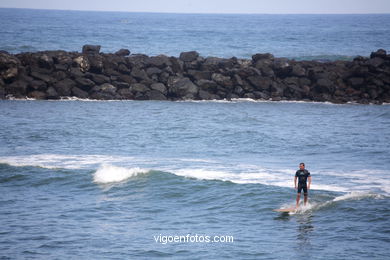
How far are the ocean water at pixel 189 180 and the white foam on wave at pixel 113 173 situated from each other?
0.04m

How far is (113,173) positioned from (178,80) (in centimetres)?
1850

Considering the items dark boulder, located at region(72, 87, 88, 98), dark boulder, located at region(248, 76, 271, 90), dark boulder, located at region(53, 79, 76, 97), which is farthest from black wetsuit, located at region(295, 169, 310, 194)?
dark boulder, located at region(53, 79, 76, 97)

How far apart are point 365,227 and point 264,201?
373 cm

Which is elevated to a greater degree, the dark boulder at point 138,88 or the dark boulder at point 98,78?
the dark boulder at point 98,78

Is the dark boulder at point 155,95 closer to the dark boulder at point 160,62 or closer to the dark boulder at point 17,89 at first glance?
the dark boulder at point 160,62

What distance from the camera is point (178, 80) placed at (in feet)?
132

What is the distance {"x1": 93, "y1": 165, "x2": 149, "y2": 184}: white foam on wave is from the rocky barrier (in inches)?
678

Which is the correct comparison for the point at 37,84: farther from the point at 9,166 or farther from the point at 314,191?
the point at 314,191

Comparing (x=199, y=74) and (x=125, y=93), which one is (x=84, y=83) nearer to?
(x=125, y=93)

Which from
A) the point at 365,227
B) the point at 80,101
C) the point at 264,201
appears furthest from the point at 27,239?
the point at 80,101

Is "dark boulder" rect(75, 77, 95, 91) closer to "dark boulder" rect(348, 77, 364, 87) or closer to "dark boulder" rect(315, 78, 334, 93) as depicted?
"dark boulder" rect(315, 78, 334, 93)

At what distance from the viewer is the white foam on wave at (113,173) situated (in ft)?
72.2

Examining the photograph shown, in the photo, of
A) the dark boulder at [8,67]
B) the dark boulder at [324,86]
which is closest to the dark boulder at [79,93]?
the dark boulder at [8,67]

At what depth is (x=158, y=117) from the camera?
113 ft
